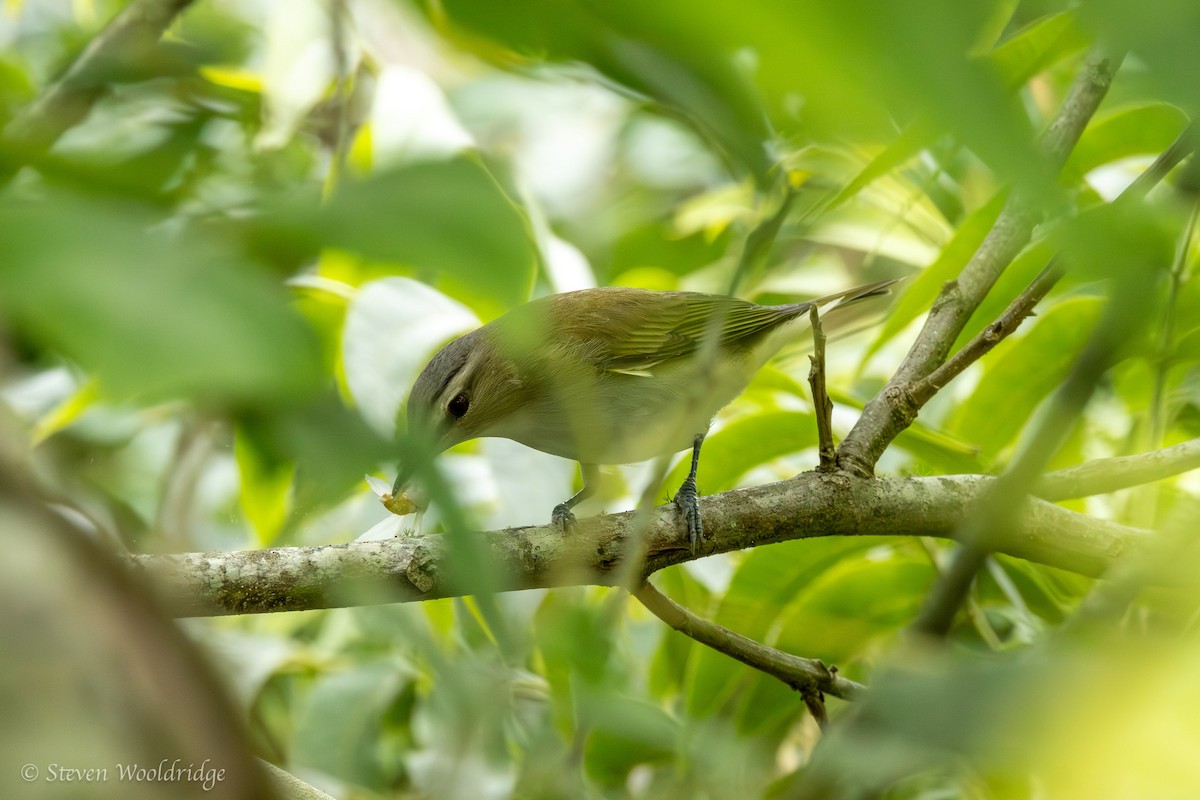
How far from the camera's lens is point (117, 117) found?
67 cm

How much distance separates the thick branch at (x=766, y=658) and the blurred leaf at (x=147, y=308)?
5.99 feet

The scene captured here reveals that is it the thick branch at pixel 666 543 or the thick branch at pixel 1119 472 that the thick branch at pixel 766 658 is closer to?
the thick branch at pixel 666 543

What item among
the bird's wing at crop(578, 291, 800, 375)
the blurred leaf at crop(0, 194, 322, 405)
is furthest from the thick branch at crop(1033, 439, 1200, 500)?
the blurred leaf at crop(0, 194, 322, 405)

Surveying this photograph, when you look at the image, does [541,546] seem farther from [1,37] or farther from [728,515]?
[1,37]

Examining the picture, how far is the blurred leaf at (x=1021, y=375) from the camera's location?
2629mm

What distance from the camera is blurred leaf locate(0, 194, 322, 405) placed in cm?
35

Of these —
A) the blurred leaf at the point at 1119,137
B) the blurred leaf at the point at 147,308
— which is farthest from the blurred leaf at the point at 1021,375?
the blurred leaf at the point at 147,308

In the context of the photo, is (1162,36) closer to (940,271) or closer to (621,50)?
(621,50)

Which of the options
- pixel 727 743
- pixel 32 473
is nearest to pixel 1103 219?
pixel 32 473

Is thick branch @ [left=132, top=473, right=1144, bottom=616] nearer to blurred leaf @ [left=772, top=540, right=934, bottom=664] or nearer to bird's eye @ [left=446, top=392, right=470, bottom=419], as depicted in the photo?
blurred leaf @ [left=772, top=540, right=934, bottom=664]

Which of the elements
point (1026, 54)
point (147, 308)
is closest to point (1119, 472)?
point (1026, 54)

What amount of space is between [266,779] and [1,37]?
6.20 ft

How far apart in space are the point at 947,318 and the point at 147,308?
8.10 feet

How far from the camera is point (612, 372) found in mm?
3467
